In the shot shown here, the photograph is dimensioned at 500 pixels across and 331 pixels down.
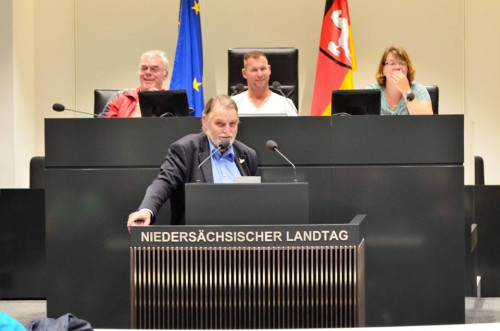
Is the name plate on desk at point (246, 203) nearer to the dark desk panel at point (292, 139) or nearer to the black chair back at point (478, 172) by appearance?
the dark desk panel at point (292, 139)

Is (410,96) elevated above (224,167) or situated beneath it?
elevated above

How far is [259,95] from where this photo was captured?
512 cm

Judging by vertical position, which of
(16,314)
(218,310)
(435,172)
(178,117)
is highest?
(178,117)

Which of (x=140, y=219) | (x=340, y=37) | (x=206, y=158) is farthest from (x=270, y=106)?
(x=340, y=37)

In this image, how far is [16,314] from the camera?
16.6 feet

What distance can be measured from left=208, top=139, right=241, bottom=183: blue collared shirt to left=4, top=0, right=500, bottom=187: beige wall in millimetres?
3548

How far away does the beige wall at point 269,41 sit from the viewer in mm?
7258

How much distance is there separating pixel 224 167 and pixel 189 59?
3.16 m

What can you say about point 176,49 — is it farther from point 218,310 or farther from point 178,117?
point 218,310

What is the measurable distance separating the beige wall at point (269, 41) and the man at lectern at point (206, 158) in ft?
11.6

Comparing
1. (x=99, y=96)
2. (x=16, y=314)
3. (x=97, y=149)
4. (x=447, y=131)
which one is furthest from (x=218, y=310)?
(x=99, y=96)

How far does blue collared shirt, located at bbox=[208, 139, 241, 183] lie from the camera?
378cm

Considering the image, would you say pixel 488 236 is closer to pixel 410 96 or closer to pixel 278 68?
pixel 410 96

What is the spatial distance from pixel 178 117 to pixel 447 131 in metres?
1.36
